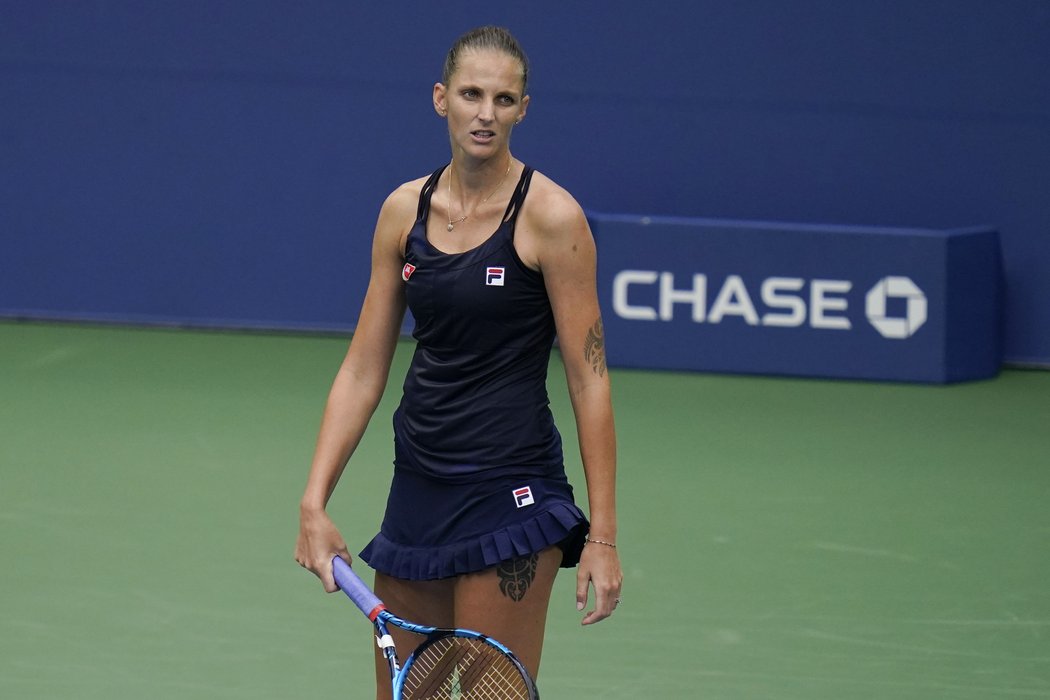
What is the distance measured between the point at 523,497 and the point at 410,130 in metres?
6.02

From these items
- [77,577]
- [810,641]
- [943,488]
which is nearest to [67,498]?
[77,577]

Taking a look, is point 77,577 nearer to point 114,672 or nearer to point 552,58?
point 114,672

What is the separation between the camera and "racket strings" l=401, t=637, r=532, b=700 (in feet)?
10.1

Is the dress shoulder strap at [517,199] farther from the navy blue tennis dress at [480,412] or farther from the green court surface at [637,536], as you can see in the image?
the green court surface at [637,536]

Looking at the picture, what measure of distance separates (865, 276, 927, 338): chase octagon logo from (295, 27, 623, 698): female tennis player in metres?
5.26

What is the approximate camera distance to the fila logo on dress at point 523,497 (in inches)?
129

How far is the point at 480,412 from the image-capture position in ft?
10.7

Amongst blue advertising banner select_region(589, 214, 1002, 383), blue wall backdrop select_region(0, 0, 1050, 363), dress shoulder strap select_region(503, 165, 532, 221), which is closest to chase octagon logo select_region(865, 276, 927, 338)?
blue advertising banner select_region(589, 214, 1002, 383)

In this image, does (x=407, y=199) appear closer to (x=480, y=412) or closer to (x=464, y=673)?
(x=480, y=412)

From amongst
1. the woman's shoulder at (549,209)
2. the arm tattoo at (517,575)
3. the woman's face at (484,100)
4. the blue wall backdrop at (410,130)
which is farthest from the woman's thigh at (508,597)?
the blue wall backdrop at (410,130)

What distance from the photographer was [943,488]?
22.2 feet

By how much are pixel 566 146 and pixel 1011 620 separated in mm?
4248

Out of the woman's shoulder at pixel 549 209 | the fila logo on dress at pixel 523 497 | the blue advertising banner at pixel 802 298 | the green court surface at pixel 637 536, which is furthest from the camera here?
the blue advertising banner at pixel 802 298

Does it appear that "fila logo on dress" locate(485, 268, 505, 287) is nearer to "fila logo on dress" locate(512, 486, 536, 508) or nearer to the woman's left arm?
the woman's left arm
